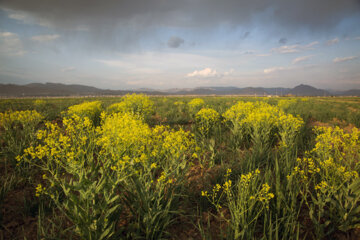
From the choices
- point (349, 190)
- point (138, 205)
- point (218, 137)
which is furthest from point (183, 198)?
point (218, 137)

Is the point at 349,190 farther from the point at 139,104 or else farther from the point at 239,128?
the point at 139,104

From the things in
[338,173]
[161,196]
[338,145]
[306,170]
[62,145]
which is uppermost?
[62,145]

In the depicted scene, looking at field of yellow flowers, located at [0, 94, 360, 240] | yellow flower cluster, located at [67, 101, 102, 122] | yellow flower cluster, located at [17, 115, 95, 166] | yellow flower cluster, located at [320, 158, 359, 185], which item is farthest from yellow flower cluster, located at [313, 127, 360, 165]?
yellow flower cluster, located at [67, 101, 102, 122]

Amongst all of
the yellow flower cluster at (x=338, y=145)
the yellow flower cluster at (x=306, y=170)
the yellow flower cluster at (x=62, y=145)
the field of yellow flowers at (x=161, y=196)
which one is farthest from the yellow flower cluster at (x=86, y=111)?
the yellow flower cluster at (x=338, y=145)

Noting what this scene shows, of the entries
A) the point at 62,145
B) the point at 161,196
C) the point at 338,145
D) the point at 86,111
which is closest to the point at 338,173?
the point at 338,145

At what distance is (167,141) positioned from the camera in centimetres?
337

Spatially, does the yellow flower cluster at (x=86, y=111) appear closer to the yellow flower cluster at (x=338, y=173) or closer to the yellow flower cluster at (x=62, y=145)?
the yellow flower cluster at (x=62, y=145)

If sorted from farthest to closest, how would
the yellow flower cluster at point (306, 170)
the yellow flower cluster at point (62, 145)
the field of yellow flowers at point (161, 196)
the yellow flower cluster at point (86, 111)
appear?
the yellow flower cluster at point (86, 111) → the yellow flower cluster at point (306, 170) → the yellow flower cluster at point (62, 145) → the field of yellow flowers at point (161, 196)

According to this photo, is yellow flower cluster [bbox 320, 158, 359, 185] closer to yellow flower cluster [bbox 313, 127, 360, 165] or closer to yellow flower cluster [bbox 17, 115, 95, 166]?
yellow flower cluster [bbox 313, 127, 360, 165]

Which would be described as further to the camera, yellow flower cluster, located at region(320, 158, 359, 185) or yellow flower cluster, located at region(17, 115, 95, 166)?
yellow flower cluster, located at region(320, 158, 359, 185)

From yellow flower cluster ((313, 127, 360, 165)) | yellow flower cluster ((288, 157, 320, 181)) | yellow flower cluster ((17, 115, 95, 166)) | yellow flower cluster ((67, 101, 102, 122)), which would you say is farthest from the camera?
yellow flower cluster ((67, 101, 102, 122))

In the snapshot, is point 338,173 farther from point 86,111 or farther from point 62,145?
point 86,111

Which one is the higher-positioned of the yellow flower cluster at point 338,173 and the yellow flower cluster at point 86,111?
the yellow flower cluster at point 86,111

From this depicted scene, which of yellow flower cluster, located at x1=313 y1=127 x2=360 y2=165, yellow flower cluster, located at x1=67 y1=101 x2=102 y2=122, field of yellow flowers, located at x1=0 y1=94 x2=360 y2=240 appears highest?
yellow flower cluster, located at x1=67 y1=101 x2=102 y2=122
